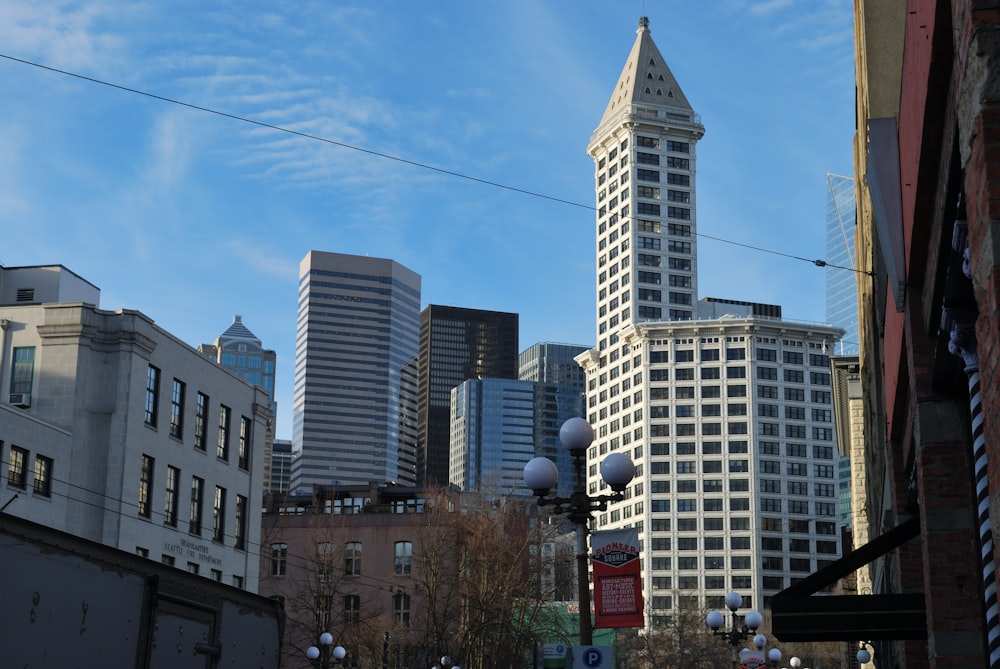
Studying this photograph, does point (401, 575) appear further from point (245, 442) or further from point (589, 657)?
point (589, 657)

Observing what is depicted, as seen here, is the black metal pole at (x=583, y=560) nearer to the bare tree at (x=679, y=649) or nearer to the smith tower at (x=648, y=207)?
the bare tree at (x=679, y=649)

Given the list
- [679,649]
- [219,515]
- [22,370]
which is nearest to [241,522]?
[219,515]

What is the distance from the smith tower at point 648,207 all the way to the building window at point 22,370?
139479 mm

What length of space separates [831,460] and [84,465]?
146389 mm

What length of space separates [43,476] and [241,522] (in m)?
13.1

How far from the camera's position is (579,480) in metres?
16.5

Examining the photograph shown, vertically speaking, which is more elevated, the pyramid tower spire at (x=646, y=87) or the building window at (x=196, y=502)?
the pyramid tower spire at (x=646, y=87)

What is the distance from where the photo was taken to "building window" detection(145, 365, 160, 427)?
43.5 metres

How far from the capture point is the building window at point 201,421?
4688 cm

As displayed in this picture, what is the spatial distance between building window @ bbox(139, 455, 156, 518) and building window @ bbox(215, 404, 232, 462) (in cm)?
557

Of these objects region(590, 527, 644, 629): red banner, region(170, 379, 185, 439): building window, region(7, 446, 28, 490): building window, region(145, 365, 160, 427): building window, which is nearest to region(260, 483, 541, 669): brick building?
region(170, 379, 185, 439): building window

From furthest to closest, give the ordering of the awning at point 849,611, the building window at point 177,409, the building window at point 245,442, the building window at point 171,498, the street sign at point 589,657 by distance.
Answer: the building window at point 245,442
the building window at point 177,409
the building window at point 171,498
the street sign at point 589,657
the awning at point 849,611

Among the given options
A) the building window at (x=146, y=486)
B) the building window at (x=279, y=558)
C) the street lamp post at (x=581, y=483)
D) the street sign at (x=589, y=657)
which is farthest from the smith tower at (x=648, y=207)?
the street sign at (x=589, y=657)

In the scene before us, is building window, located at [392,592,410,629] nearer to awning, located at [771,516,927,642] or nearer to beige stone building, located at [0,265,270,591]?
beige stone building, located at [0,265,270,591]
